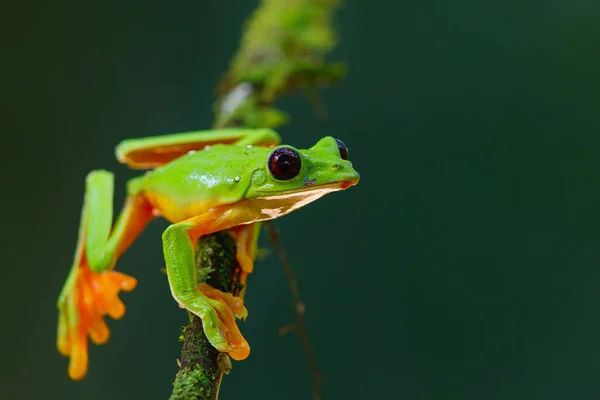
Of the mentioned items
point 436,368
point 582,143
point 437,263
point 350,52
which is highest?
point 350,52

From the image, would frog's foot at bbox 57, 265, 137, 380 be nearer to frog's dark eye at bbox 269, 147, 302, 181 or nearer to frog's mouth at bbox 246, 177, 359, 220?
frog's mouth at bbox 246, 177, 359, 220

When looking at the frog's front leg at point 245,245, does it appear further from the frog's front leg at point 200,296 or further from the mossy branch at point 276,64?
the mossy branch at point 276,64

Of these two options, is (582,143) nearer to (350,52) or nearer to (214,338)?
(350,52)

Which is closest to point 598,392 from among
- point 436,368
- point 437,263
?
point 436,368

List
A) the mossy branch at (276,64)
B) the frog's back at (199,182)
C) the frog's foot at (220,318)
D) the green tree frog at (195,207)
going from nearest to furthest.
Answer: the frog's foot at (220,318) < the green tree frog at (195,207) < the frog's back at (199,182) < the mossy branch at (276,64)

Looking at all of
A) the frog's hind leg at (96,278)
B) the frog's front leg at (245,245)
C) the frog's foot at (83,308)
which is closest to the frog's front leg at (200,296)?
the frog's front leg at (245,245)

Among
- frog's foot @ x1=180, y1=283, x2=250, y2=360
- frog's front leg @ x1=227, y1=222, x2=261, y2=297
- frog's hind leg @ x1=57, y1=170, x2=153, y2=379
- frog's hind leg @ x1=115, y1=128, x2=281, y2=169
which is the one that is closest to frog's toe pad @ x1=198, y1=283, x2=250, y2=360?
frog's foot @ x1=180, y1=283, x2=250, y2=360

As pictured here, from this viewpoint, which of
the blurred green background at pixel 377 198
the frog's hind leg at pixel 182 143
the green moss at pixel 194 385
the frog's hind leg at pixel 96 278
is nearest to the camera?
the green moss at pixel 194 385
